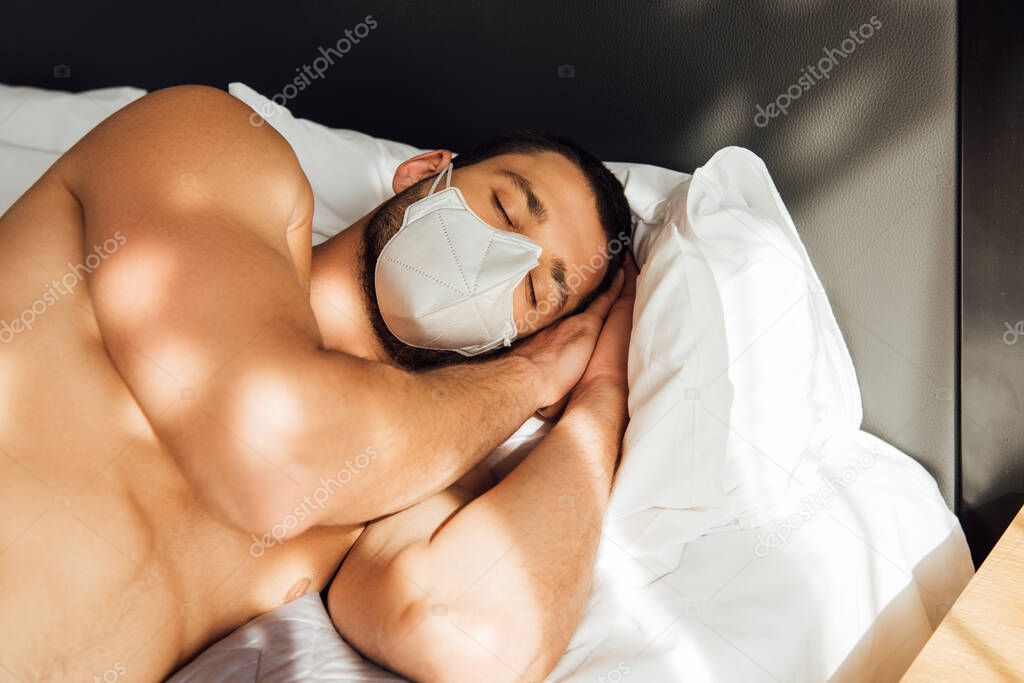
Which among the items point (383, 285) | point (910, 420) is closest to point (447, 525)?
point (383, 285)

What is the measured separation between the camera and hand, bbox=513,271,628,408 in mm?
1420

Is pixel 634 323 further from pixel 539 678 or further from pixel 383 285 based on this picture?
pixel 539 678

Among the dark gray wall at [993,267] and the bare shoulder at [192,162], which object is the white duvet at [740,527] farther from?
the bare shoulder at [192,162]

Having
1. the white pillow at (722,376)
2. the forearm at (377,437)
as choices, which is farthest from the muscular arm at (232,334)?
the white pillow at (722,376)

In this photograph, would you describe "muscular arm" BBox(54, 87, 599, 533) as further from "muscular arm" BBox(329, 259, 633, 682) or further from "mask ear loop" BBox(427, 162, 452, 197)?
"mask ear loop" BBox(427, 162, 452, 197)

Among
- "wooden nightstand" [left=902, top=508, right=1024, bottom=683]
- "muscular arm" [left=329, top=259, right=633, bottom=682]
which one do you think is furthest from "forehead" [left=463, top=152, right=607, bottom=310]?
"wooden nightstand" [left=902, top=508, right=1024, bottom=683]

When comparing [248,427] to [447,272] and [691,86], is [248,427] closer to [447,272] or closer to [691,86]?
[447,272]

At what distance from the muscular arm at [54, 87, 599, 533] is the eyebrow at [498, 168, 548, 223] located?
0.41 meters

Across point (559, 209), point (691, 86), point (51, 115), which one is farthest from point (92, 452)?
point (691, 86)

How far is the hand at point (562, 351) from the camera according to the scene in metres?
1.42

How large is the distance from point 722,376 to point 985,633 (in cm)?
50

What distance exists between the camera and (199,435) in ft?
2.91

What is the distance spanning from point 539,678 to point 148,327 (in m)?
0.62

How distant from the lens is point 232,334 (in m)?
0.88
